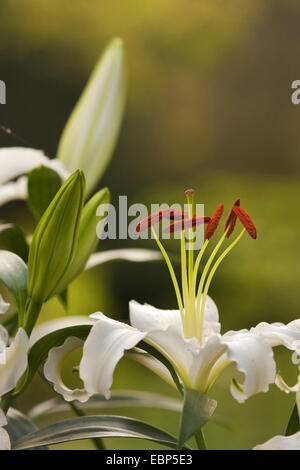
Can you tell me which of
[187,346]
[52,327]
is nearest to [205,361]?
[187,346]

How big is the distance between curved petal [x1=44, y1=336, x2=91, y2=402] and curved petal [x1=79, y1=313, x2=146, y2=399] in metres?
0.02

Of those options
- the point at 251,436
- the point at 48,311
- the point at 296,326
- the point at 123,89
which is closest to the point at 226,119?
the point at 48,311

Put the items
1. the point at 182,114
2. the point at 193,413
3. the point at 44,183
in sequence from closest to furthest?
1. the point at 193,413
2. the point at 44,183
3. the point at 182,114

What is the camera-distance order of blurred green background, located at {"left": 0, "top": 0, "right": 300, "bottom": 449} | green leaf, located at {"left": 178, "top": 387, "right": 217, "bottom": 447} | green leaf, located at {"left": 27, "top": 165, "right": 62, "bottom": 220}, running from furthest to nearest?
blurred green background, located at {"left": 0, "top": 0, "right": 300, "bottom": 449}
green leaf, located at {"left": 27, "top": 165, "right": 62, "bottom": 220}
green leaf, located at {"left": 178, "top": 387, "right": 217, "bottom": 447}

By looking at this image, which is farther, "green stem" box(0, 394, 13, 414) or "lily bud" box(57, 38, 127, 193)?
"lily bud" box(57, 38, 127, 193)

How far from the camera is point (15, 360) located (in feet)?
0.74

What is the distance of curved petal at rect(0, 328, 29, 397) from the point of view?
0.23m

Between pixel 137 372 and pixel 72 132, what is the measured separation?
1263mm

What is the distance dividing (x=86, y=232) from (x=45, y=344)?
6 cm

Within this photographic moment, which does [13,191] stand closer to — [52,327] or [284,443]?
[52,327]

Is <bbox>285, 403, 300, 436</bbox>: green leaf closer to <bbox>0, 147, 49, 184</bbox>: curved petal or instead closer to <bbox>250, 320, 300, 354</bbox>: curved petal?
<bbox>250, 320, 300, 354</bbox>: curved petal

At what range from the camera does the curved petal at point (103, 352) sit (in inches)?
8.6

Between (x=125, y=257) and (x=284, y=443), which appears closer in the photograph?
(x=284, y=443)

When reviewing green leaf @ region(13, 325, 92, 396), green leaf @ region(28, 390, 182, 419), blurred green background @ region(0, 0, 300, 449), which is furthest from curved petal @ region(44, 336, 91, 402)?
blurred green background @ region(0, 0, 300, 449)
